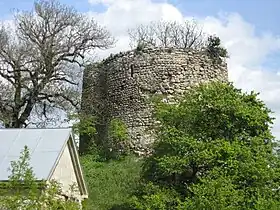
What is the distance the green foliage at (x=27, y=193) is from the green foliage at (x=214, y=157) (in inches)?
160

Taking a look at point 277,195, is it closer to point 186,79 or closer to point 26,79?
point 186,79

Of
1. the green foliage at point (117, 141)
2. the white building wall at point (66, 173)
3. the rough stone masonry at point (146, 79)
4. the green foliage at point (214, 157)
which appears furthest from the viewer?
the rough stone masonry at point (146, 79)

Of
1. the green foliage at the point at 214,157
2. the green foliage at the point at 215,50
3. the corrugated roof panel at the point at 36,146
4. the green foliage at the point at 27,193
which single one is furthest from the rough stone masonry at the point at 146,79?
the green foliage at the point at 27,193

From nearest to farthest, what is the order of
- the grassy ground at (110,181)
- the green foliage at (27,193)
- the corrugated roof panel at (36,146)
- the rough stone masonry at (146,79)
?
the green foliage at (27,193)
the corrugated roof panel at (36,146)
the grassy ground at (110,181)
the rough stone masonry at (146,79)

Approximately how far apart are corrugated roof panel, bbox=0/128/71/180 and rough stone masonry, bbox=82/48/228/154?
1033cm

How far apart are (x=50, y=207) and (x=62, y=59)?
1471 cm

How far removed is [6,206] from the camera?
11.2 m

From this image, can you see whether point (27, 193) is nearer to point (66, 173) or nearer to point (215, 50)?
point (66, 173)

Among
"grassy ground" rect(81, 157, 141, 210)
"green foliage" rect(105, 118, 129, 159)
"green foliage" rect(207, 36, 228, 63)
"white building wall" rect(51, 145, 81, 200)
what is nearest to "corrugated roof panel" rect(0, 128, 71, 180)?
"white building wall" rect(51, 145, 81, 200)

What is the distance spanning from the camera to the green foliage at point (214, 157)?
48.6 ft

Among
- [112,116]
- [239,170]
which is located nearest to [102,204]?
[239,170]

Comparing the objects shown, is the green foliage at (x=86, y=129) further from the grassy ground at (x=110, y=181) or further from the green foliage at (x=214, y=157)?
the green foliage at (x=214, y=157)

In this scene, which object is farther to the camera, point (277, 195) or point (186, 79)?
point (186, 79)

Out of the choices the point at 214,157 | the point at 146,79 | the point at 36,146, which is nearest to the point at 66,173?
the point at 36,146
